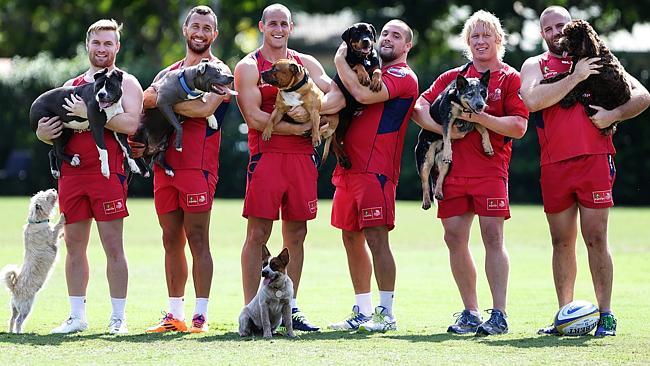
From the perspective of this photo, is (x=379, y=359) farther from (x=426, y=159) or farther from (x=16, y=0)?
(x=16, y=0)

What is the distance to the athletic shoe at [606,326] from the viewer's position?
8180mm

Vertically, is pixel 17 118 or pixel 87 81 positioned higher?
pixel 17 118

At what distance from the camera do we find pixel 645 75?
2650 centimetres

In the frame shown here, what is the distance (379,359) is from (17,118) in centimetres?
2576

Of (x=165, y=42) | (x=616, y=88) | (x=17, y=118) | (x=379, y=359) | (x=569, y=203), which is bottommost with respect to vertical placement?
(x=379, y=359)

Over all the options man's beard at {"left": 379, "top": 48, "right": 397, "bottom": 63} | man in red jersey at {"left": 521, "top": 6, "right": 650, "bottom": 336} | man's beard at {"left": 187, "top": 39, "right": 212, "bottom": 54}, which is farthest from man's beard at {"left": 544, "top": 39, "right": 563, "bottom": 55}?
man's beard at {"left": 187, "top": 39, "right": 212, "bottom": 54}

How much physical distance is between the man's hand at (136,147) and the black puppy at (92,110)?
0.30ft

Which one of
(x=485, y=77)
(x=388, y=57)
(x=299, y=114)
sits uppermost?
(x=388, y=57)

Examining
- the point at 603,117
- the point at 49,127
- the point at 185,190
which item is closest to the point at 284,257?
the point at 185,190

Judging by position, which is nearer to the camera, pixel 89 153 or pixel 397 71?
pixel 89 153

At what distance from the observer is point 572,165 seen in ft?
27.5

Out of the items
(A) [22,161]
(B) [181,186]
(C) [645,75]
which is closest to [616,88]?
(B) [181,186]

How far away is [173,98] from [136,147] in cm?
52

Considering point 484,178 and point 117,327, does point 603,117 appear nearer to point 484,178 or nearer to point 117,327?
point 484,178
